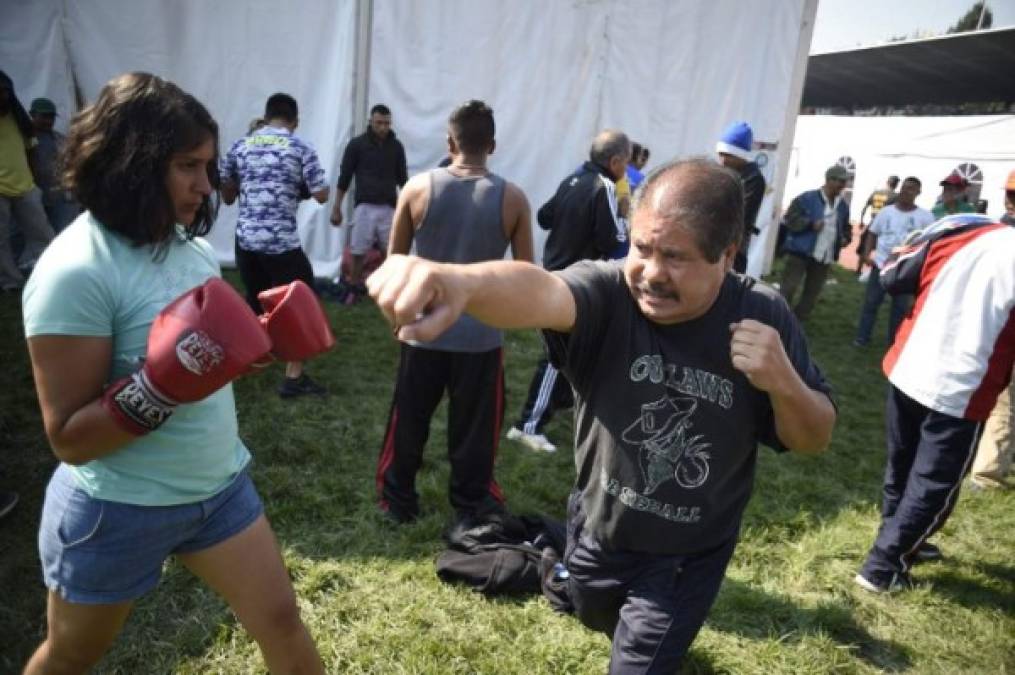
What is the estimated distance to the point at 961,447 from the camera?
2867 mm

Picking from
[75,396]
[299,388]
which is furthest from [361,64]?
[75,396]

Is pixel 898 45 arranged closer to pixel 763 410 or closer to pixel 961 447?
pixel 961 447

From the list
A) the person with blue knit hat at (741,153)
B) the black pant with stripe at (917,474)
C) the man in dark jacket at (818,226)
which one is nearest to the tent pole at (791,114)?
the man in dark jacket at (818,226)

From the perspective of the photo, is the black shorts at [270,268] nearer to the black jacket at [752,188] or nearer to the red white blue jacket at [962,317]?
the black jacket at [752,188]

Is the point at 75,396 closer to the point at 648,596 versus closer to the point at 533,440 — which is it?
the point at 648,596

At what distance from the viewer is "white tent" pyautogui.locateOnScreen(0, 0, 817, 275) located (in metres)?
7.06

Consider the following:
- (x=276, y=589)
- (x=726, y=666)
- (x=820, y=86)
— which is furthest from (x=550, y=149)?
(x=820, y=86)

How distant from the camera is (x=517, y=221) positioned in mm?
3027

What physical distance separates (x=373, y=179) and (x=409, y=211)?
4036mm

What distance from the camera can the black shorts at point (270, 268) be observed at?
Result: 13.7 feet

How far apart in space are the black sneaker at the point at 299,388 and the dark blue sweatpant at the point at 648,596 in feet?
10.3

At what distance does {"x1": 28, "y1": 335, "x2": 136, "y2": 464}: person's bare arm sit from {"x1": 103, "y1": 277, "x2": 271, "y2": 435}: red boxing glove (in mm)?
43

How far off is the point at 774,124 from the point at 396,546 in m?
7.90

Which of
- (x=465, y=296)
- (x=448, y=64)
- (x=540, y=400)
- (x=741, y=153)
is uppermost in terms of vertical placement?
(x=448, y=64)
